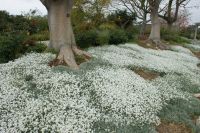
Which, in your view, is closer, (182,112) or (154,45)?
(182,112)

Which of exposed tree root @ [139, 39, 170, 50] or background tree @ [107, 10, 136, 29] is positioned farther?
background tree @ [107, 10, 136, 29]

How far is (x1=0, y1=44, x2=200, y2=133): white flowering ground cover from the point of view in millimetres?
9883

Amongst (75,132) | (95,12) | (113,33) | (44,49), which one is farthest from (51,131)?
(95,12)

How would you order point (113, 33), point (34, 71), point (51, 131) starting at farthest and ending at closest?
point (113, 33), point (34, 71), point (51, 131)

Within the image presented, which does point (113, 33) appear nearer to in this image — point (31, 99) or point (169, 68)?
point (169, 68)

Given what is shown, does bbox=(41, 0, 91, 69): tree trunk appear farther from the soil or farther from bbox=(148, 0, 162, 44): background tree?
bbox=(148, 0, 162, 44): background tree

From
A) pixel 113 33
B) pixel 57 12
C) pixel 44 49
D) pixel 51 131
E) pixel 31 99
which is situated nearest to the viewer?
pixel 51 131

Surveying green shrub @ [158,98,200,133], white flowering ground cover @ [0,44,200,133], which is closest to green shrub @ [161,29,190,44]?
white flowering ground cover @ [0,44,200,133]

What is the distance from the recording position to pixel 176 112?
11.9m

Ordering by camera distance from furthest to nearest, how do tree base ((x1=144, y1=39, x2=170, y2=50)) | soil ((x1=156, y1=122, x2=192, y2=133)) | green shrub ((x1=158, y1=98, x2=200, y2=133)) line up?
tree base ((x1=144, y1=39, x2=170, y2=50))
green shrub ((x1=158, y1=98, x2=200, y2=133))
soil ((x1=156, y1=122, x2=192, y2=133))

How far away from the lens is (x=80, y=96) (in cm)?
1166

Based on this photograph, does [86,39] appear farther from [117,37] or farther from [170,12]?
[170,12]

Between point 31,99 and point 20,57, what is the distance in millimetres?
A: 5748

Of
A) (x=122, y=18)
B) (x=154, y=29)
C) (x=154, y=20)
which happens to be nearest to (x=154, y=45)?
(x=154, y=29)
